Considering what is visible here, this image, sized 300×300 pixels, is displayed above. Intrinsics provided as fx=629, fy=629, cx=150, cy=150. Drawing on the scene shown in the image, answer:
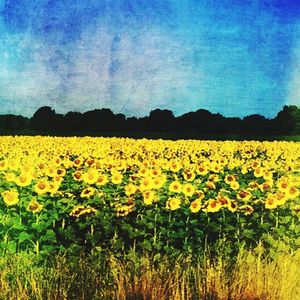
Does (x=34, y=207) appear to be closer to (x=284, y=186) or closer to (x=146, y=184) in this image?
(x=146, y=184)

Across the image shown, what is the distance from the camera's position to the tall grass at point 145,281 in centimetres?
487

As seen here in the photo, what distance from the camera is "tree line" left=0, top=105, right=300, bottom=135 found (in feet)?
84.3

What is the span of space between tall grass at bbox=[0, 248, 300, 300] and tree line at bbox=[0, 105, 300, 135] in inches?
760

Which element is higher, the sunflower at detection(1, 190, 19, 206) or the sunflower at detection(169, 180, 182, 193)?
the sunflower at detection(169, 180, 182, 193)

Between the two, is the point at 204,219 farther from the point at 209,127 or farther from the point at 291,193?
the point at 209,127

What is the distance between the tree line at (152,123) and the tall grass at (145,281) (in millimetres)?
19313

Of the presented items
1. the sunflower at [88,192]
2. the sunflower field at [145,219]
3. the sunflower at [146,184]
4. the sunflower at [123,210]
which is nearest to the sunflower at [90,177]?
the sunflower field at [145,219]

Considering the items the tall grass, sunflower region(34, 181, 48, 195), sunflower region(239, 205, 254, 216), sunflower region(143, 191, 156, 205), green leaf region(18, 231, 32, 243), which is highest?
sunflower region(34, 181, 48, 195)

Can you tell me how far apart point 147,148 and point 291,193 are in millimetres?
15047

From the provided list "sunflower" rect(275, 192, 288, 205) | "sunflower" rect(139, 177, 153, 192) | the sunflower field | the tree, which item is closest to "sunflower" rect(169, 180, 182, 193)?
the sunflower field

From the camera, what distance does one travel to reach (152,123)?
106 ft

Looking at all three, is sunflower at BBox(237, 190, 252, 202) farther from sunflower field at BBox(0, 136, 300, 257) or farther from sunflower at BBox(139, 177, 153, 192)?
sunflower at BBox(139, 177, 153, 192)

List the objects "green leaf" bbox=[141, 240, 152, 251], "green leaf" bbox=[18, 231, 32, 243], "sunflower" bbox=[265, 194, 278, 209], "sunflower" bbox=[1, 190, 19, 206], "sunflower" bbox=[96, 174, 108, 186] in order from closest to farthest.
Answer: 1. "green leaf" bbox=[141, 240, 152, 251]
2. "green leaf" bbox=[18, 231, 32, 243]
3. "sunflower" bbox=[1, 190, 19, 206]
4. "sunflower" bbox=[265, 194, 278, 209]
5. "sunflower" bbox=[96, 174, 108, 186]

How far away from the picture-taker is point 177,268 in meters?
5.47
